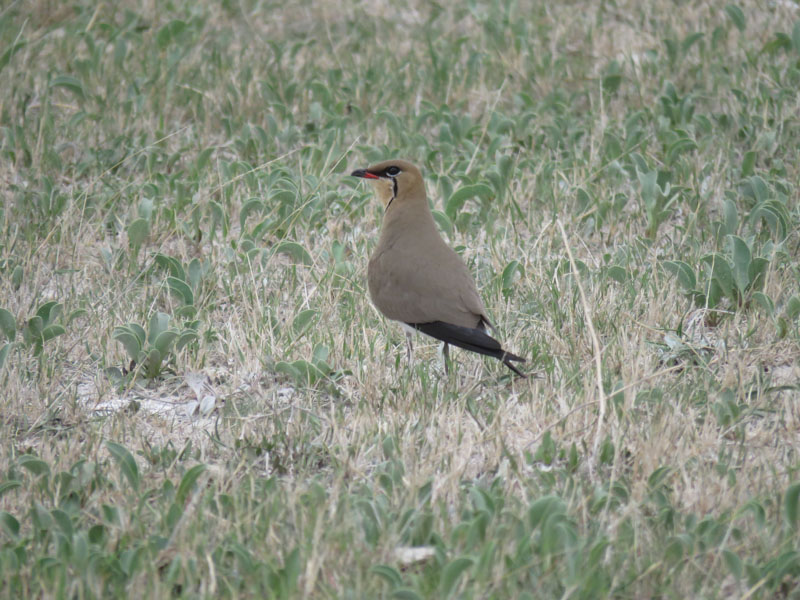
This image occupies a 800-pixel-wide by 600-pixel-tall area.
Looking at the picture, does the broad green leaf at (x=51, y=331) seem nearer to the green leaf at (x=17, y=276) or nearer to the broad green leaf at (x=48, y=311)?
the broad green leaf at (x=48, y=311)

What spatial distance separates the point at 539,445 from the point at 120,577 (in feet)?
5.04

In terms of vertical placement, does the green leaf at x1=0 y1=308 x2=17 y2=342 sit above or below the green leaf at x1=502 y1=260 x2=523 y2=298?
below

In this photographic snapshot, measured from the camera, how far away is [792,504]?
311 cm

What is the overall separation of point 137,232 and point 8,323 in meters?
1.06

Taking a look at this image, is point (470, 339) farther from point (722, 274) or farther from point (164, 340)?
point (722, 274)

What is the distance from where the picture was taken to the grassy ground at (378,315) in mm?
3076

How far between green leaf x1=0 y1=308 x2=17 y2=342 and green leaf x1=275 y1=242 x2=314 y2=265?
1.33 m

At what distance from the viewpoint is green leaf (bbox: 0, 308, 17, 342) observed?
14.8ft

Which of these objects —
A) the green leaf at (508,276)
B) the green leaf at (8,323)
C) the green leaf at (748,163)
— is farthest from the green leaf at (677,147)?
the green leaf at (8,323)

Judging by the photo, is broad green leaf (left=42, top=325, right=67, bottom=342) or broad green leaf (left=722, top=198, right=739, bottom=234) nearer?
broad green leaf (left=42, top=325, right=67, bottom=342)

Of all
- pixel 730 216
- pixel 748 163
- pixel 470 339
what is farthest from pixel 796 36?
pixel 470 339

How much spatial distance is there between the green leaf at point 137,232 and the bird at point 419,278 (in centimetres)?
129

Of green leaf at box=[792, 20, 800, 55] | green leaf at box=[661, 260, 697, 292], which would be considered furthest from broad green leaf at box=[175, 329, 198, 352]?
green leaf at box=[792, 20, 800, 55]

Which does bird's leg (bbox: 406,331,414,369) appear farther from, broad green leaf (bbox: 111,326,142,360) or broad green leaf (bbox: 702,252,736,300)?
broad green leaf (bbox: 702,252,736,300)
